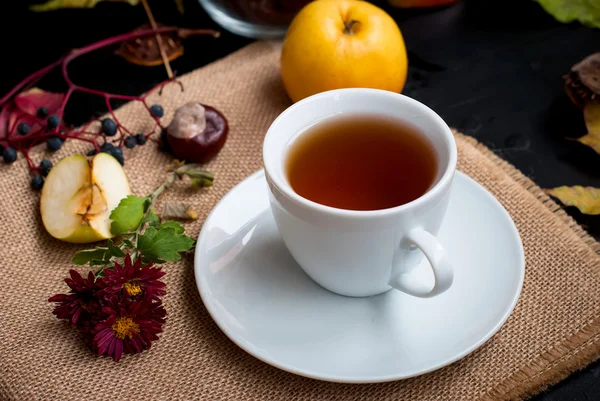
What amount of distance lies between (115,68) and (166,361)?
3.09 feet

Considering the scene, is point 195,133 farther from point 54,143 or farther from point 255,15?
point 255,15

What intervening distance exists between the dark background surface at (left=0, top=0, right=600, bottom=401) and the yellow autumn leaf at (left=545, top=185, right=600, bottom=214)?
17mm

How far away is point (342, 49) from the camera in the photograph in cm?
125

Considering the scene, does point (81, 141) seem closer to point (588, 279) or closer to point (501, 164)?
point (501, 164)

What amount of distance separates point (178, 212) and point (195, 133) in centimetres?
18

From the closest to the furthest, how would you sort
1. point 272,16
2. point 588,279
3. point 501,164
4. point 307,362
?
point 307,362 < point 588,279 < point 501,164 < point 272,16

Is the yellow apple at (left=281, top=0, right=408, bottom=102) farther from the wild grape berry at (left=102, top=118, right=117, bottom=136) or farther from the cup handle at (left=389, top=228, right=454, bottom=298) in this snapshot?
the cup handle at (left=389, top=228, right=454, bottom=298)

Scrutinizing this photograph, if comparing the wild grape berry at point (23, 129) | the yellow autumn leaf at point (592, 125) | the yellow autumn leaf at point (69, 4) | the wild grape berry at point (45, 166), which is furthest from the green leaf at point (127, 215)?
the yellow autumn leaf at point (592, 125)

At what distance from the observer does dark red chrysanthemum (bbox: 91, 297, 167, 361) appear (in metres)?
0.92

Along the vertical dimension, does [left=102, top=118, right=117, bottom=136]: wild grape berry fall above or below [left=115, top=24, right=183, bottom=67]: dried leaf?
above

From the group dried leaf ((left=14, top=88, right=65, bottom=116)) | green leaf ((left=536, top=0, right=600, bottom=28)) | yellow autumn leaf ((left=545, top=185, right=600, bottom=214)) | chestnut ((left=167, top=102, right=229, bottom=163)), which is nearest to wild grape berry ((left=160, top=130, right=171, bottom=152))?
chestnut ((left=167, top=102, right=229, bottom=163))

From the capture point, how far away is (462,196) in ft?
3.49

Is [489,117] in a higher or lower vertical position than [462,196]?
lower

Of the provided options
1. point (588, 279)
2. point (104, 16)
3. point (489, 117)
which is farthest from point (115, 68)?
point (588, 279)
